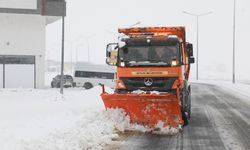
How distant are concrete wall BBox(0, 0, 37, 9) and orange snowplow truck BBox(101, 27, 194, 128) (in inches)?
784

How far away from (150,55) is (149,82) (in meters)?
0.85

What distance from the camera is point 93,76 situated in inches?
1594

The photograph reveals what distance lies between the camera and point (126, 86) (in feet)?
43.8

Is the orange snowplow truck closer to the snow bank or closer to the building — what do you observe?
the snow bank

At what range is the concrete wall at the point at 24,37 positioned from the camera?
1287 inches

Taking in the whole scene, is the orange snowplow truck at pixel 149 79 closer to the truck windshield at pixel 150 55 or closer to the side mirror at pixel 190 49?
the truck windshield at pixel 150 55

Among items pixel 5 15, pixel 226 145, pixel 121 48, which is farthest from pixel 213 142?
pixel 5 15

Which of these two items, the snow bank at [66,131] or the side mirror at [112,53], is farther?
the side mirror at [112,53]

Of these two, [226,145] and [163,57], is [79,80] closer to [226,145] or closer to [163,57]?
[163,57]

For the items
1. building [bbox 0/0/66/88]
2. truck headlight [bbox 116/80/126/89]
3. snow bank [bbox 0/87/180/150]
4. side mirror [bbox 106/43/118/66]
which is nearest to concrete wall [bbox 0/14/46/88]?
building [bbox 0/0/66/88]

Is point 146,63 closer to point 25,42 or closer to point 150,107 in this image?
point 150,107

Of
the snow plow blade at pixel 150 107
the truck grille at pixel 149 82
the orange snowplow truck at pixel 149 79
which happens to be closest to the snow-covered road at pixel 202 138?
the snow plow blade at pixel 150 107

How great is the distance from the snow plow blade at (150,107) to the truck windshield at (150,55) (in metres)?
1.23

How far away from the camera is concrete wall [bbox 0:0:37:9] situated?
31.7 metres
